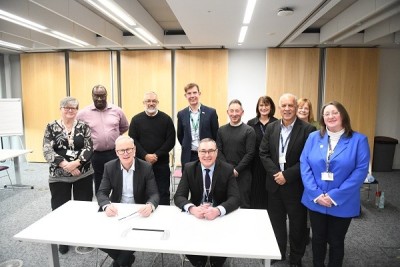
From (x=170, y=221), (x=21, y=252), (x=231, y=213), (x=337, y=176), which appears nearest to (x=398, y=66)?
(x=337, y=176)

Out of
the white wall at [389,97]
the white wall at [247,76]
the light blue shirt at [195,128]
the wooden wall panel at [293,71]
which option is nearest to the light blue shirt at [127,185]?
the light blue shirt at [195,128]

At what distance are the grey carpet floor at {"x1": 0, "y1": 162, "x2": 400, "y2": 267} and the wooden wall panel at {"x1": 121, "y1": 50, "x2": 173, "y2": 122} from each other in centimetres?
276

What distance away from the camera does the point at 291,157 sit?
97.0 inches

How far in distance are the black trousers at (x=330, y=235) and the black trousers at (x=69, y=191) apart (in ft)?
7.33

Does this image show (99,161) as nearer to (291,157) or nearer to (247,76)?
(291,157)

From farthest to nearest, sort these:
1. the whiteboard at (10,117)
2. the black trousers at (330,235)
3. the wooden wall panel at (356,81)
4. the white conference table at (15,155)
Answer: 1. the wooden wall panel at (356,81)
2. the whiteboard at (10,117)
3. the white conference table at (15,155)
4. the black trousers at (330,235)

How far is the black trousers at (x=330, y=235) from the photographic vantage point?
7.13 feet

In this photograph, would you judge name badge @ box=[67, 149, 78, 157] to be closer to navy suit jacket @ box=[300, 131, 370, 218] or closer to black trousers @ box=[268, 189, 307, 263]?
black trousers @ box=[268, 189, 307, 263]

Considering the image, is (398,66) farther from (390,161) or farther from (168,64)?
(168,64)

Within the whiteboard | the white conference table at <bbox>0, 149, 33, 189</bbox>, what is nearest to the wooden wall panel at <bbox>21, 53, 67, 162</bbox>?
the whiteboard

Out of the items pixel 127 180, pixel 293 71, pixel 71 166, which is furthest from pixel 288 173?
pixel 293 71

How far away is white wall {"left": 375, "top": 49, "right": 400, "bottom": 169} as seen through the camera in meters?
6.42

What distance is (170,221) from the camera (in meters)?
2.00

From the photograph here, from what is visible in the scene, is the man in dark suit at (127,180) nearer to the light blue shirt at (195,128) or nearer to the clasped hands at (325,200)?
the light blue shirt at (195,128)
